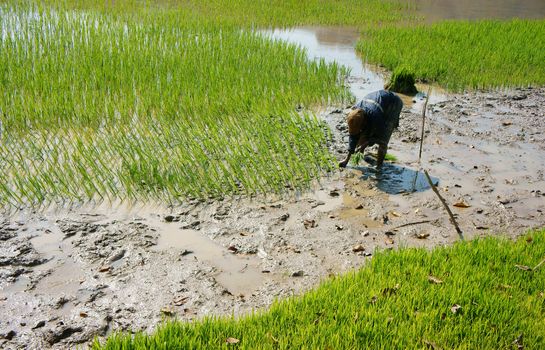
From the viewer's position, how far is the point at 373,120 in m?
5.03

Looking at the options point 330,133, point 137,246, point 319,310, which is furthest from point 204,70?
point 319,310

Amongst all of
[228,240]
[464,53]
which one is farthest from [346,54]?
[228,240]

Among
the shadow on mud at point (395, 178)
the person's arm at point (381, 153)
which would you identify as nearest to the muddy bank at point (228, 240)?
the shadow on mud at point (395, 178)

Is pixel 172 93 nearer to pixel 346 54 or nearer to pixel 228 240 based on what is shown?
pixel 228 240

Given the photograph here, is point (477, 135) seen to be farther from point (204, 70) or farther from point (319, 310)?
point (319, 310)

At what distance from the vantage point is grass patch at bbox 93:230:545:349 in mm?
2775

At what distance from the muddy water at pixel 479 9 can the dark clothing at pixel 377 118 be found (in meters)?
11.8

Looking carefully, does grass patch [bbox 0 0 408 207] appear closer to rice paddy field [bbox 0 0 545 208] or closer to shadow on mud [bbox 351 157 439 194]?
rice paddy field [bbox 0 0 545 208]

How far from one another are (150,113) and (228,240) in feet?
9.60

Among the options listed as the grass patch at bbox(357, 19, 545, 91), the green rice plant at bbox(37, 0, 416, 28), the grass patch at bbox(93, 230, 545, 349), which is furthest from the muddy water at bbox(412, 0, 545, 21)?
the grass patch at bbox(93, 230, 545, 349)

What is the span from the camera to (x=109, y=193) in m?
4.69

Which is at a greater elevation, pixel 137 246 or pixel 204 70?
pixel 204 70

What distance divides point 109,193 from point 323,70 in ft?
16.3

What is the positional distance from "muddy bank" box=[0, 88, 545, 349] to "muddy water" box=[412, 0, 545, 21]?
470 inches
